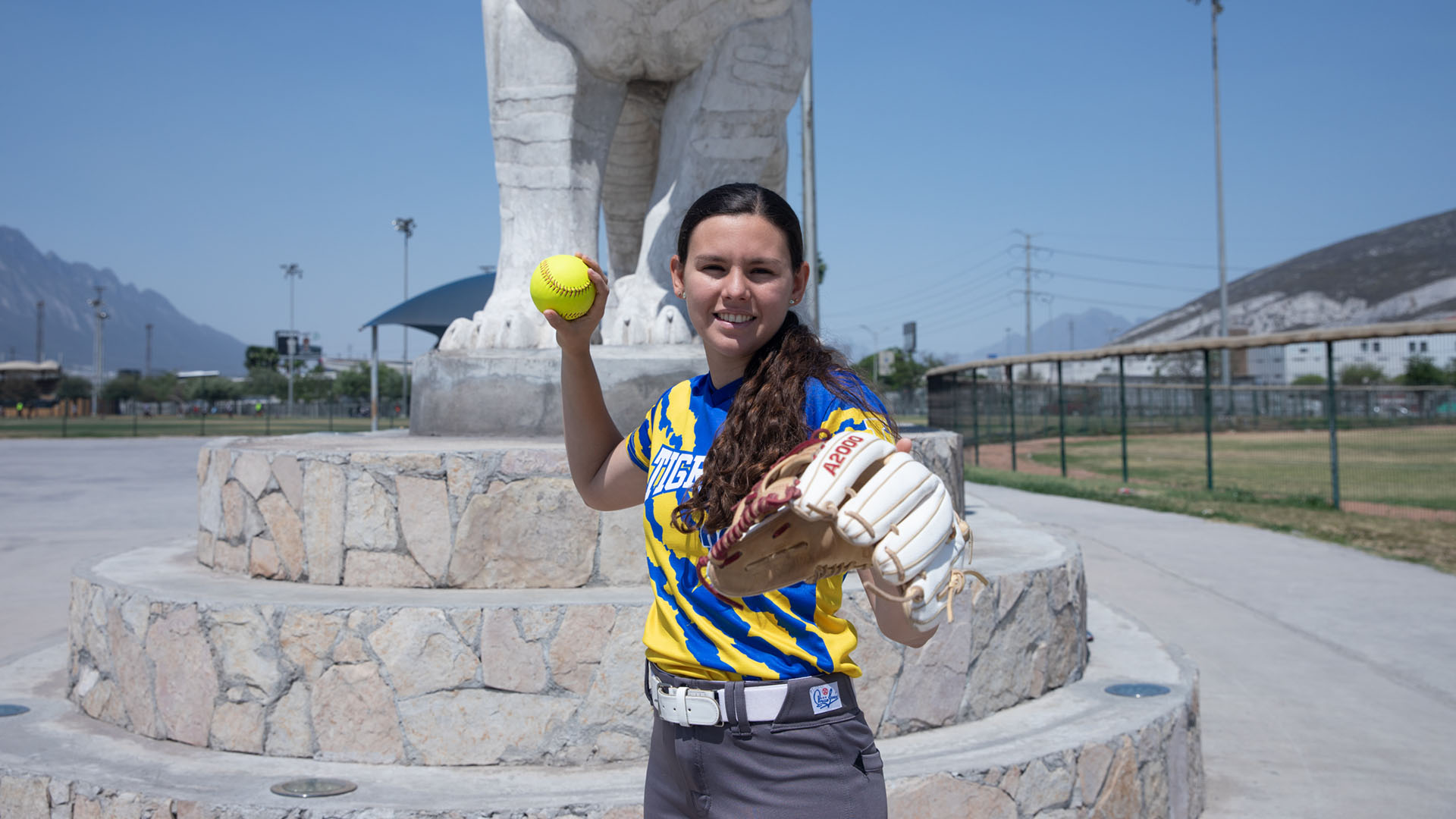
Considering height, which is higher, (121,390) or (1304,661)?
(121,390)

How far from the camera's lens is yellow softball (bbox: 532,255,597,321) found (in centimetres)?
135

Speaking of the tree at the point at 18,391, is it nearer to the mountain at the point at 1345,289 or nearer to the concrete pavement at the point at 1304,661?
the concrete pavement at the point at 1304,661

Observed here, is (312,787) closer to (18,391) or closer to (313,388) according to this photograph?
(18,391)

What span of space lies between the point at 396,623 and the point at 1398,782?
2.88m

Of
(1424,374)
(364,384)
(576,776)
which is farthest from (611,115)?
(364,384)

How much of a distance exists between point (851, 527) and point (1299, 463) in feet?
58.2

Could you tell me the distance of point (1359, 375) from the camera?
3456 centimetres

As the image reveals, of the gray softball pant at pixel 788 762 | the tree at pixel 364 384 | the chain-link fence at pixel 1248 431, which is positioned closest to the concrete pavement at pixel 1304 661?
the gray softball pant at pixel 788 762

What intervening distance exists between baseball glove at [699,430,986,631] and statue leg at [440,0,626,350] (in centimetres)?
303

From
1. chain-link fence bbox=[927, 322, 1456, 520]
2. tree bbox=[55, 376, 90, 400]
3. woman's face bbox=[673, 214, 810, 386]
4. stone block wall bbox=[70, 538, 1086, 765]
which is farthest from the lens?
tree bbox=[55, 376, 90, 400]

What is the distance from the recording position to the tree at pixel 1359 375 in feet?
95.6

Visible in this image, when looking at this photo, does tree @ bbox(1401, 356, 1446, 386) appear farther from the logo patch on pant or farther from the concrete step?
the logo patch on pant

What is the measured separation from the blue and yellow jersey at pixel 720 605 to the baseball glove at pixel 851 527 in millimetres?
140

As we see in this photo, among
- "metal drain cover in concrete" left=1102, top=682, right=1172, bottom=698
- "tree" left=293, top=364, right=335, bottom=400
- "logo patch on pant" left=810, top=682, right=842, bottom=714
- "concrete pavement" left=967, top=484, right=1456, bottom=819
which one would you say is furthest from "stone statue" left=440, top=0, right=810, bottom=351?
"tree" left=293, top=364, right=335, bottom=400
